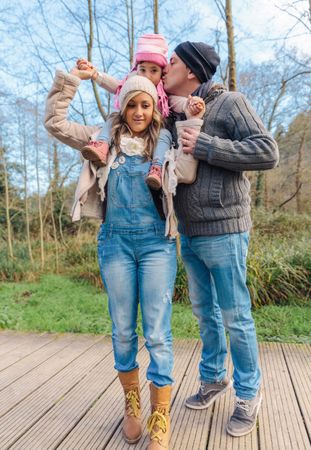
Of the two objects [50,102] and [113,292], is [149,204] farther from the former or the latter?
[50,102]

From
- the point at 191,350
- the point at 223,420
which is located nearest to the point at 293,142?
the point at 191,350

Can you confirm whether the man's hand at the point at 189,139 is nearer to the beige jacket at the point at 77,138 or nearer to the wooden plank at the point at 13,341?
the beige jacket at the point at 77,138

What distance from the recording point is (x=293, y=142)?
15164 millimetres

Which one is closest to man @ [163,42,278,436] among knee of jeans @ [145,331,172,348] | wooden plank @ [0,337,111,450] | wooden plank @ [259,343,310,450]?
wooden plank @ [259,343,310,450]

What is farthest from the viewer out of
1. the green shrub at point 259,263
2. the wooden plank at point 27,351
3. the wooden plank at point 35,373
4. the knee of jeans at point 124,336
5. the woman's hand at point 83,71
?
the green shrub at point 259,263

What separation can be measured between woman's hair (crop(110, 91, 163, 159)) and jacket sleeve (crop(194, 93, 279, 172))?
8.1 inches

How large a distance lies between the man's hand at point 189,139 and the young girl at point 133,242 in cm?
11

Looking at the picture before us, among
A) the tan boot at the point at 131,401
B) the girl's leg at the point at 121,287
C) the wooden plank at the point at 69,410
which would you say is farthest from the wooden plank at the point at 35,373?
the girl's leg at the point at 121,287

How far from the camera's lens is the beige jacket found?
6.02 feet

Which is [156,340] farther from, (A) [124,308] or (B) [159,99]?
(B) [159,99]

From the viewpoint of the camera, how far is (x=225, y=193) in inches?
74.2

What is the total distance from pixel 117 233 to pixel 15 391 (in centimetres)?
128

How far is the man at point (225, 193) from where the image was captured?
1.81m

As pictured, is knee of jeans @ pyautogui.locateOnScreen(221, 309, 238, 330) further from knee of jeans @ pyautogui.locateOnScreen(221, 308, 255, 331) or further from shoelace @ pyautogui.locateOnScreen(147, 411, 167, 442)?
shoelace @ pyautogui.locateOnScreen(147, 411, 167, 442)
